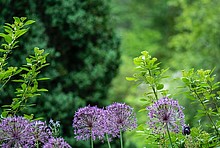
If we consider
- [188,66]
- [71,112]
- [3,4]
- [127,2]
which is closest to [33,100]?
[71,112]

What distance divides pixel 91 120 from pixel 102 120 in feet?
0.14

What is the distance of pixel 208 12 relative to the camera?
1034 centimetres

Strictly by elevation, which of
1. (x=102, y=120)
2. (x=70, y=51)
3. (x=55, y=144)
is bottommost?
(x=55, y=144)

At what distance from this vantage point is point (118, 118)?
5.44 ft

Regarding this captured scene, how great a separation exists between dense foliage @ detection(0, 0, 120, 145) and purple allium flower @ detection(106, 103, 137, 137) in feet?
11.9

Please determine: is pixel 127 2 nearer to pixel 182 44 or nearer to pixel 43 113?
pixel 182 44

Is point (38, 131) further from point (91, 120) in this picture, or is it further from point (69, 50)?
point (69, 50)

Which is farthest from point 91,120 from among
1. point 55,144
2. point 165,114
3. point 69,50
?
point 69,50

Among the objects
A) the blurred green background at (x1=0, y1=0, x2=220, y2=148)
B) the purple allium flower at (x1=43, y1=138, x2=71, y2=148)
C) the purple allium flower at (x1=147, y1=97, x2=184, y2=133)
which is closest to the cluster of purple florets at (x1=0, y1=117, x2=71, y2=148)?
the purple allium flower at (x1=43, y1=138, x2=71, y2=148)

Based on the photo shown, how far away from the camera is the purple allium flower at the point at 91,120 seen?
1631mm

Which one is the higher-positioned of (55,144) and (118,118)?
(118,118)

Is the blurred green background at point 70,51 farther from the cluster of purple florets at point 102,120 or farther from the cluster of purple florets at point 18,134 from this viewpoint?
the cluster of purple florets at point 18,134

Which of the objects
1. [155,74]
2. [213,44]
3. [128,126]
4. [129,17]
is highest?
[129,17]

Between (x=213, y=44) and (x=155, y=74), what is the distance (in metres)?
8.64
